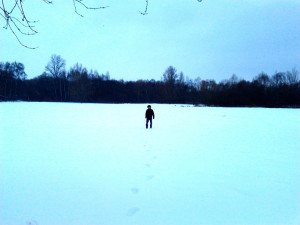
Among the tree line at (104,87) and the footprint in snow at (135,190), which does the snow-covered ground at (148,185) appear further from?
the tree line at (104,87)

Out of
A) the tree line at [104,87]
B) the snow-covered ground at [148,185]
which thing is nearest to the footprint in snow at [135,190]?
the snow-covered ground at [148,185]

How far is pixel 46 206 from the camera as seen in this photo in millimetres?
3648


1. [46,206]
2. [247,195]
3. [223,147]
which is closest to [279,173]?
[247,195]

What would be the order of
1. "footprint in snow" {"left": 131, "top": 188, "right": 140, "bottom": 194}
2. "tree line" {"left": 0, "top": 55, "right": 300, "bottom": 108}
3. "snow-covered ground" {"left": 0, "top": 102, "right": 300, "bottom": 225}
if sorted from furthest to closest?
"tree line" {"left": 0, "top": 55, "right": 300, "bottom": 108}, "footprint in snow" {"left": 131, "top": 188, "right": 140, "bottom": 194}, "snow-covered ground" {"left": 0, "top": 102, "right": 300, "bottom": 225}

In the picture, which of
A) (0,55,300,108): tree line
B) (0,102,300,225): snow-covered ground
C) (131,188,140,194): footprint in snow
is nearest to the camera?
(0,102,300,225): snow-covered ground

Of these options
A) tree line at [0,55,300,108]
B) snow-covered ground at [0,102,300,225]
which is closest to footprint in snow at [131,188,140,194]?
snow-covered ground at [0,102,300,225]

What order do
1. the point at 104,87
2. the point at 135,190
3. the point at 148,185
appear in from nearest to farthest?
the point at 135,190 → the point at 148,185 → the point at 104,87

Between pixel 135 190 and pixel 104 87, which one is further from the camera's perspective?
pixel 104 87

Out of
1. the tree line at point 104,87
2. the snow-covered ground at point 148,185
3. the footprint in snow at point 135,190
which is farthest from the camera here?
the tree line at point 104,87

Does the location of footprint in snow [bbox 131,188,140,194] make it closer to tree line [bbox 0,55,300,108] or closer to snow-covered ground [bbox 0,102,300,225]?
snow-covered ground [bbox 0,102,300,225]

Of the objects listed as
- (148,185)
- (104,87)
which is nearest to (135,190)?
(148,185)

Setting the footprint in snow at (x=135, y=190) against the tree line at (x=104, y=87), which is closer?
the footprint in snow at (x=135, y=190)

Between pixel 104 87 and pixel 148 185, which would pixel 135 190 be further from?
A: pixel 104 87

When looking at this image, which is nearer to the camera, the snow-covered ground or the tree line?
the snow-covered ground
